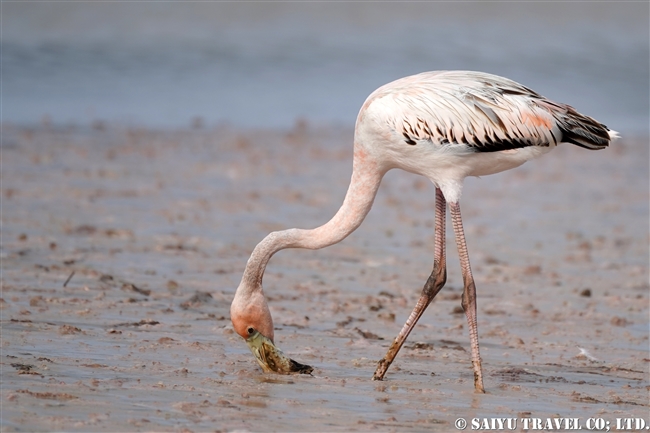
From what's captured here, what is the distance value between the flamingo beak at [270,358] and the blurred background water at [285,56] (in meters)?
13.1

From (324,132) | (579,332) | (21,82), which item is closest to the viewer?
(579,332)

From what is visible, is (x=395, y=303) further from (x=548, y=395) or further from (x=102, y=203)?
(x=102, y=203)

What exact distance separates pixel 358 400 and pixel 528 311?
131 inches

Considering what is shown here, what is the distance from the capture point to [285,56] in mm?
27891

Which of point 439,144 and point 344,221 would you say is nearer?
point 439,144

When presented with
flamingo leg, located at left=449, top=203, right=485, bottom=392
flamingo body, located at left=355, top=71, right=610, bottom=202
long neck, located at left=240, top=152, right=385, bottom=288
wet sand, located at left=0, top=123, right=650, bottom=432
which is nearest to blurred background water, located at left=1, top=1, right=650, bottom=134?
wet sand, located at left=0, top=123, right=650, bottom=432

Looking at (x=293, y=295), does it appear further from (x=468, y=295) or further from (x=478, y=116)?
(x=478, y=116)

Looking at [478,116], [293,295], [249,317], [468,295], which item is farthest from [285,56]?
[249,317]

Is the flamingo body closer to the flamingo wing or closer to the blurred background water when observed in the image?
the flamingo wing

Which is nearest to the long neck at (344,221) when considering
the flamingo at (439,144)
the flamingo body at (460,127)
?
the flamingo at (439,144)

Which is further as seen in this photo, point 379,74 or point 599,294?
point 379,74

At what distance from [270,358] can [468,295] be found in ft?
5.14

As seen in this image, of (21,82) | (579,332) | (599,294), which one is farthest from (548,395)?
(21,82)

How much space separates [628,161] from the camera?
18469mm
